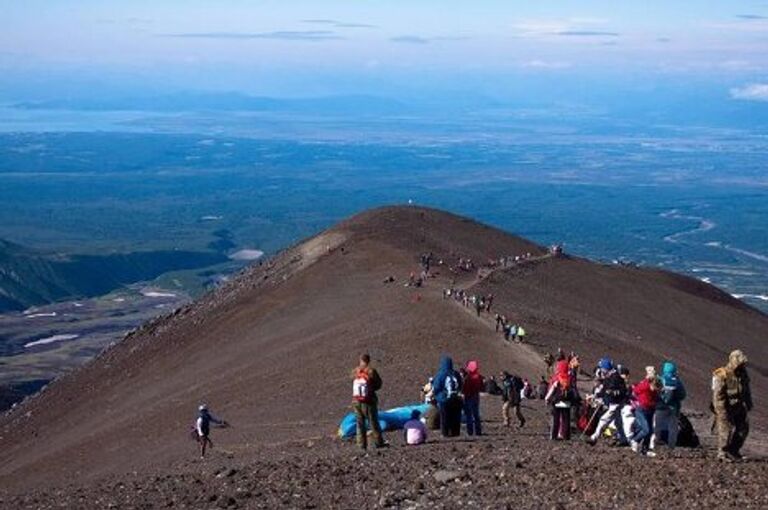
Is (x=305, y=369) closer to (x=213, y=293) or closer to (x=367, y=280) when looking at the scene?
(x=367, y=280)

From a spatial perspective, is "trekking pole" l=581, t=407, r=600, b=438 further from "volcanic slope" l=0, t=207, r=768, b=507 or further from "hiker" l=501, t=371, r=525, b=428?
"hiker" l=501, t=371, r=525, b=428

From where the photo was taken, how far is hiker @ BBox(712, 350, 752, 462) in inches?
678

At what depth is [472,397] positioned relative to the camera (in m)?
21.0

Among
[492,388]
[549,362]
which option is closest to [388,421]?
[549,362]

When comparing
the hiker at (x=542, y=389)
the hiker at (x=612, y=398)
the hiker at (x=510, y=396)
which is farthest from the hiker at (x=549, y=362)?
the hiker at (x=612, y=398)

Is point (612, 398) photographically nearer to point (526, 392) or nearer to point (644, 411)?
point (644, 411)

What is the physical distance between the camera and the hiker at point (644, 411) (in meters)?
18.1

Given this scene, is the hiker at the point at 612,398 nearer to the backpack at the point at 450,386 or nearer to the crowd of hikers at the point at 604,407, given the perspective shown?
the crowd of hikers at the point at 604,407

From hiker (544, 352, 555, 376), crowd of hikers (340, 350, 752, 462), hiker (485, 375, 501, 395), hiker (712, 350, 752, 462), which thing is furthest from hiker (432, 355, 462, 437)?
hiker (485, 375, 501, 395)

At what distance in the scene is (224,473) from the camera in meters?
19.1

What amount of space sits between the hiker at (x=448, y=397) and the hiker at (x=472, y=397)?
0.15 m

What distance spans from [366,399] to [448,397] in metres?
1.74

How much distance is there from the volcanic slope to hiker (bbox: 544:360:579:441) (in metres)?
0.54

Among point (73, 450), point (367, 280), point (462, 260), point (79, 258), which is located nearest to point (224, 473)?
point (73, 450)
